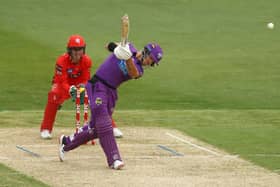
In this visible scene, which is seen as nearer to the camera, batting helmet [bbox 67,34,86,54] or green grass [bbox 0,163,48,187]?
green grass [bbox 0,163,48,187]

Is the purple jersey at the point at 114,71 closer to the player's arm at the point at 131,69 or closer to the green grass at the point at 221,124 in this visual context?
the player's arm at the point at 131,69

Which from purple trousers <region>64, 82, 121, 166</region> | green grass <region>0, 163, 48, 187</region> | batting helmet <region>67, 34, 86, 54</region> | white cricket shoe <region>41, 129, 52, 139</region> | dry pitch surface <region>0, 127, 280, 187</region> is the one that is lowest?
green grass <region>0, 163, 48, 187</region>

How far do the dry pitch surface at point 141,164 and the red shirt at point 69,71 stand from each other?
100 centimetres

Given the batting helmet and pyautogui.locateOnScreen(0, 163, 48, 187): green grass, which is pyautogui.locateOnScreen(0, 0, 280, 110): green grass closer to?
the batting helmet

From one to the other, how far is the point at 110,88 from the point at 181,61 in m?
14.6

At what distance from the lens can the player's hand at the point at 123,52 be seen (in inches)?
514

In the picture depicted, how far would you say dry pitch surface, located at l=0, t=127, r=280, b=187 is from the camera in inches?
496

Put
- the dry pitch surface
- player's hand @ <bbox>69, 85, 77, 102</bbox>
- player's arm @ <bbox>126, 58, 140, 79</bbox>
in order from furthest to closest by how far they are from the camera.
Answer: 1. player's hand @ <bbox>69, 85, 77, 102</bbox>
2. player's arm @ <bbox>126, 58, 140, 79</bbox>
3. the dry pitch surface

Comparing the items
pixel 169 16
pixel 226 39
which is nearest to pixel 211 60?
pixel 226 39

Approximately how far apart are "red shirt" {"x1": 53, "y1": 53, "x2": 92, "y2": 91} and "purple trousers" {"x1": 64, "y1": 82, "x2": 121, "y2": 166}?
7.86ft

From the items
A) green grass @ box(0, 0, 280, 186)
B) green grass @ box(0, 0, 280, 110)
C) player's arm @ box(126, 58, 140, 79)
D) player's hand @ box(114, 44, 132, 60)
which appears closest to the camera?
player's hand @ box(114, 44, 132, 60)

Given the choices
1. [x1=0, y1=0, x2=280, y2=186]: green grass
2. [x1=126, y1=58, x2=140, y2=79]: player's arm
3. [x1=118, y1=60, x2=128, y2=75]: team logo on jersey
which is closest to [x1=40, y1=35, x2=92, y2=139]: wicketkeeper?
[x1=0, y1=0, x2=280, y2=186]: green grass

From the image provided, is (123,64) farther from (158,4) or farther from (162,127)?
(158,4)

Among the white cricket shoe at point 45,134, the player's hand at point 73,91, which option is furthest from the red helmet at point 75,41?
the white cricket shoe at point 45,134
